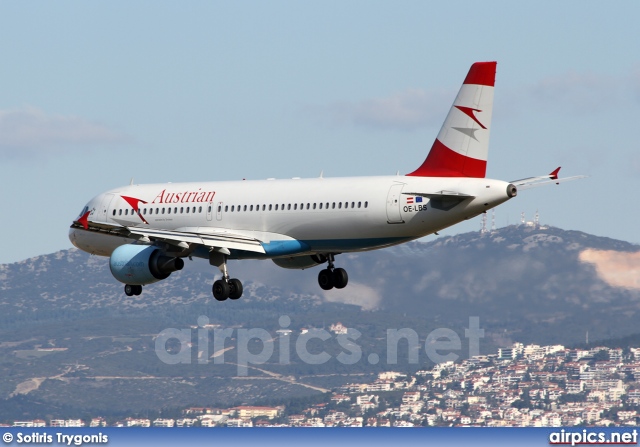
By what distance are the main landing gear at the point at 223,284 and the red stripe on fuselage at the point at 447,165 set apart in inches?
425

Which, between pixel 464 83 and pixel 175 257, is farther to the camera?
pixel 175 257

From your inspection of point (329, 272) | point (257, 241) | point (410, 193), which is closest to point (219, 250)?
point (257, 241)

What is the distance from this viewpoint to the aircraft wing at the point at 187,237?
6831cm

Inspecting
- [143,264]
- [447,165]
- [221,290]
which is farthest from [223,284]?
[447,165]

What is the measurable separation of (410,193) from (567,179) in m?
7.31

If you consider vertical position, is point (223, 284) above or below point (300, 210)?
below

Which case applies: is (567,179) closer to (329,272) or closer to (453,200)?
(453,200)

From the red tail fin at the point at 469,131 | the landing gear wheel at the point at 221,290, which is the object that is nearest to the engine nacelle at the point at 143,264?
the landing gear wheel at the point at 221,290

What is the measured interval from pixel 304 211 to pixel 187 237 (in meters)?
6.19

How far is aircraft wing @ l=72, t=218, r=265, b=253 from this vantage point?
68312 millimetres

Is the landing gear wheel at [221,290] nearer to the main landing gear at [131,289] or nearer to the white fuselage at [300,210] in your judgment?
the white fuselage at [300,210]

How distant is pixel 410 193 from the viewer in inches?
2547

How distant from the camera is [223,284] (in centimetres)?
7088

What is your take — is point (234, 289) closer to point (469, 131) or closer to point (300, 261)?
point (300, 261)
